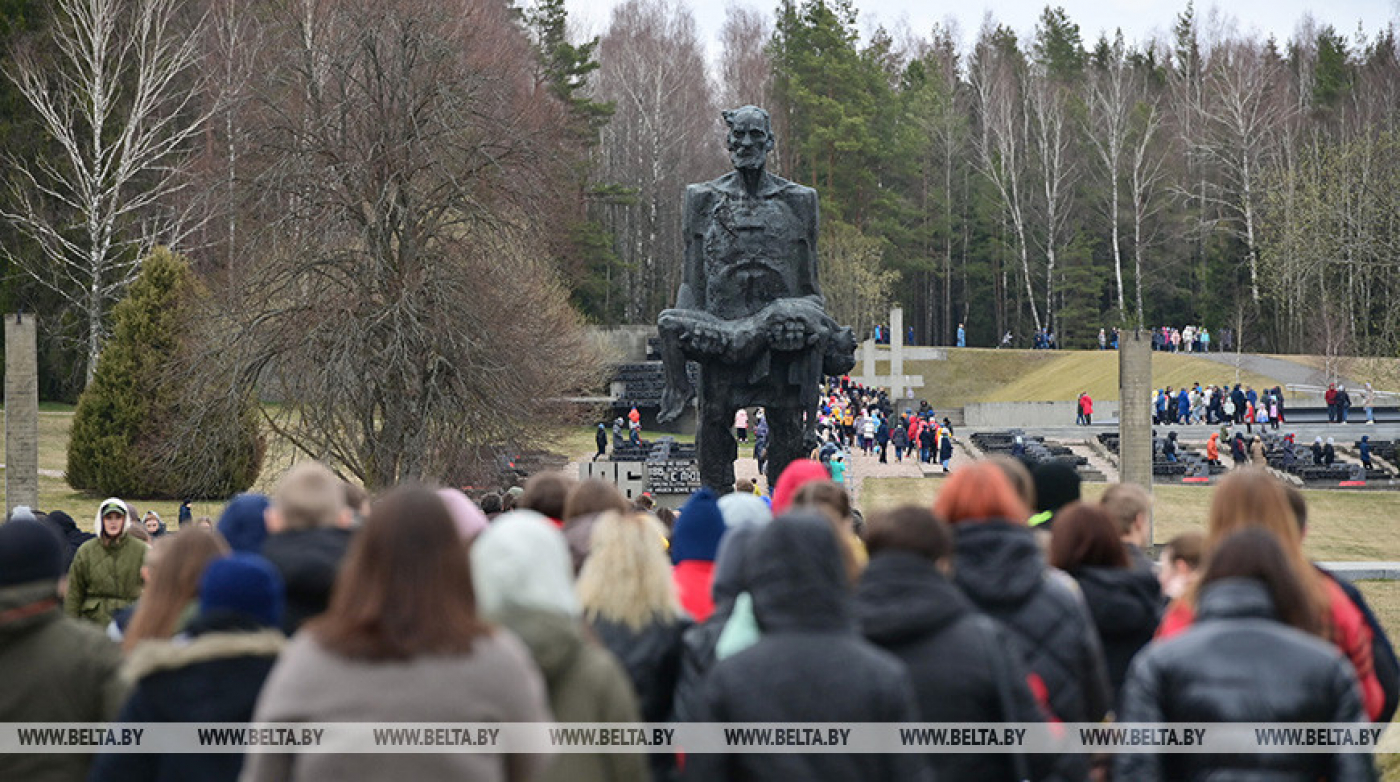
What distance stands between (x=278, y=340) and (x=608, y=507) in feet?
61.3

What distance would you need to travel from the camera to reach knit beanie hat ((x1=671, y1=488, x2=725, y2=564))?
253 inches

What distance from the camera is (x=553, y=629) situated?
4.28 meters

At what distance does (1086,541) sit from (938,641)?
133cm

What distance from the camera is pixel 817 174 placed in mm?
75250

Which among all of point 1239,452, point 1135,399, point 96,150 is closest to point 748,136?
point 1135,399

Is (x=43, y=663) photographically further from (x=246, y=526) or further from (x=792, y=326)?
(x=792, y=326)

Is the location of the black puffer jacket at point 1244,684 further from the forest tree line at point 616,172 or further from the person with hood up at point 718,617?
the forest tree line at point 616,172

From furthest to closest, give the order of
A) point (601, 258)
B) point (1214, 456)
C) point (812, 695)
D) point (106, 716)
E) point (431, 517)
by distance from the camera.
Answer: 1. point (601, 258)
2. point (1214, 456)
3. point (106, 716)
4. point (812, 695)
5. point (431, 517)

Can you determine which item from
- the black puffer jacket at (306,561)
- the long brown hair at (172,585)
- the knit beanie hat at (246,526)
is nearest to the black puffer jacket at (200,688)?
the long brown hair at (172,585)

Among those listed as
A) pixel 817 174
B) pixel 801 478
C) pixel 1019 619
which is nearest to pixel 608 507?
pixel 801 478

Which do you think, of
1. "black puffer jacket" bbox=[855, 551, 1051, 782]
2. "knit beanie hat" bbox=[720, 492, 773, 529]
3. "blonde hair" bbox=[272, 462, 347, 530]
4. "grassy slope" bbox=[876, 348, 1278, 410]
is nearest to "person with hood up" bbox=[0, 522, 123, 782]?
"blonde hair" bbox=[272, 462, 347, 530]

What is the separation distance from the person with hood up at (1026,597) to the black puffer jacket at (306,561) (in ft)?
6.35

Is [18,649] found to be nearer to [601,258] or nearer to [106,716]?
[106,716]

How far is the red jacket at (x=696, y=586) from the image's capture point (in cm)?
632
